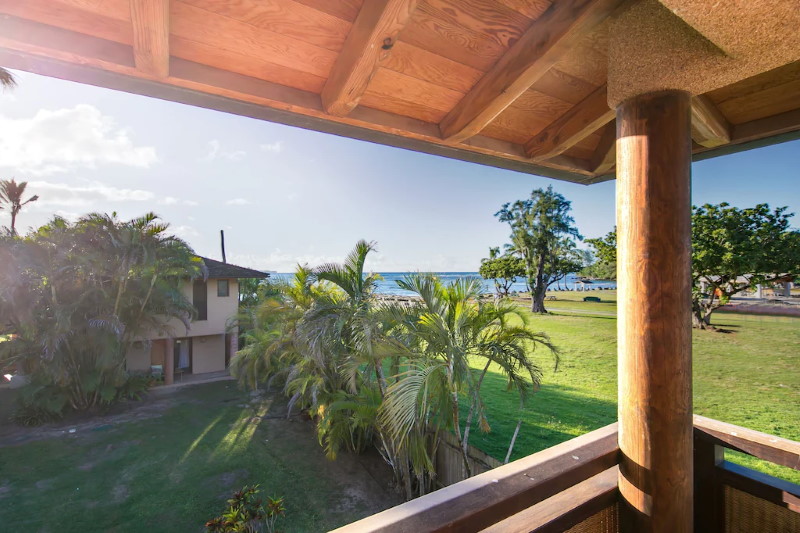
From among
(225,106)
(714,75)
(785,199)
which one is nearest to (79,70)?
(225,106)

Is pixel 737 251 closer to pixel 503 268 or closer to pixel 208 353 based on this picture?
pixel 503 268

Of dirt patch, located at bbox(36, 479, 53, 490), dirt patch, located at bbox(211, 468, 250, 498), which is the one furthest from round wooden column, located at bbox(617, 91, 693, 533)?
dirt patch, located at bbox(36, 479, 53, 490)

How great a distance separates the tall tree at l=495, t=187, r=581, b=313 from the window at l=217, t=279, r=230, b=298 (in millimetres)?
13580

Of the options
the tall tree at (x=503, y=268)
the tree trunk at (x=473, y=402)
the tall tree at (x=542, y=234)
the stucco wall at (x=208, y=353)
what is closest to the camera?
the tree trunk at (x=473, y=402)

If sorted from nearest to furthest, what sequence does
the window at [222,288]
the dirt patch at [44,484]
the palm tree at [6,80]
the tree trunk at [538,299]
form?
the dirt patch at [44,484]
the palm tree at [6,80]
the window at [222,288]
the tree trunk at [538,299]

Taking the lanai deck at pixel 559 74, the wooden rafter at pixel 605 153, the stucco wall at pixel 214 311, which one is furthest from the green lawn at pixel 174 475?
the wooden rafter at pixel 605 153

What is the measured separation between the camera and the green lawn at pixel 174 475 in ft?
17.3

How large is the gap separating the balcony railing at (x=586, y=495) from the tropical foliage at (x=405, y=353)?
250 cm

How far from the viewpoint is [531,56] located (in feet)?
3.59

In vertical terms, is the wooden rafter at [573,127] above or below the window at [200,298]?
above

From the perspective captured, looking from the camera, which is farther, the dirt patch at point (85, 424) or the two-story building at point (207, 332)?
the two-story building at point (207, 332)

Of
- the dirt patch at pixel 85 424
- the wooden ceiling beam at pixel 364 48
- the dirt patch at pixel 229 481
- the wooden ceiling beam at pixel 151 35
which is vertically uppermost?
the wooden ceiling beam at pixel 364 48

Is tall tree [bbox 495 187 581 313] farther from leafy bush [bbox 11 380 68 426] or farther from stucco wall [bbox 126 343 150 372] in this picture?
leafy bush [bbox 11 380 68 426]

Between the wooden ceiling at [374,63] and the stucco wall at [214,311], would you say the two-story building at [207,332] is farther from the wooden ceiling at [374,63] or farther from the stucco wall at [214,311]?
the wooden ceiling at [374,63]
